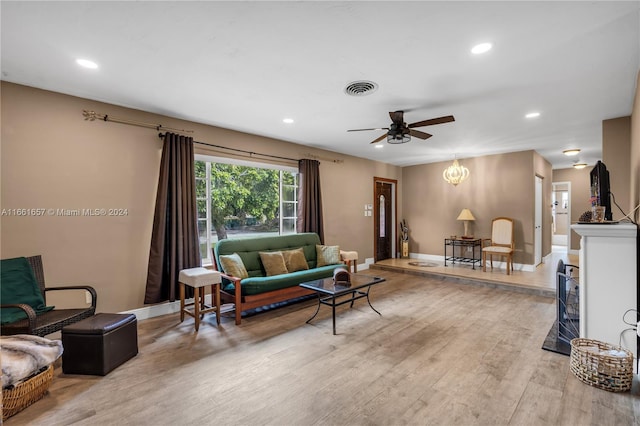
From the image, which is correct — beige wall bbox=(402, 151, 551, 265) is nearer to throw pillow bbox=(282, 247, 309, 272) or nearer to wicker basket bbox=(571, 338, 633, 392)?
throw pillow bbox=(282, 247, 309, 272)

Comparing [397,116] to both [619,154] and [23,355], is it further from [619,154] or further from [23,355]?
[23,355]

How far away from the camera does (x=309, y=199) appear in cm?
558

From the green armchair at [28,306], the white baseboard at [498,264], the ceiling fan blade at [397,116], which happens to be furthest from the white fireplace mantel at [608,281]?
the green armchair at [28,306]

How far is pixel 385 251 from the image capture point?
7773mm

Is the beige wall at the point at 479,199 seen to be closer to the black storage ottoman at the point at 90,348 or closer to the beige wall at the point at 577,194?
the beige wall at the point at 577,194

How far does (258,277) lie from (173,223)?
1305mm

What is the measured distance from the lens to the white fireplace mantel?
94.0 inches

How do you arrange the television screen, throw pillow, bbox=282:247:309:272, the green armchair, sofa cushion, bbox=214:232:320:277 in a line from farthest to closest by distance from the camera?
throw pillow, bbox=282:247:309:272, sofa cushion, bbox=214:232:320:277, the television screen, the green armchair

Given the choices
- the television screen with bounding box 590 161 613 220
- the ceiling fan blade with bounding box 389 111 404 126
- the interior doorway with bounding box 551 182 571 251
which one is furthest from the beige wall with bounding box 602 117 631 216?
the interior doorway with bounding box 551 182 571 251

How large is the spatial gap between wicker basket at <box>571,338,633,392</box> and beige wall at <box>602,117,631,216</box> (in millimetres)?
2695

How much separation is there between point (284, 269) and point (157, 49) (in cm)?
304

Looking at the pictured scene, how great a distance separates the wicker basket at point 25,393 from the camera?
76.2 inches

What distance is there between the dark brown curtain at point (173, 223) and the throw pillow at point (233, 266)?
1.52 ft

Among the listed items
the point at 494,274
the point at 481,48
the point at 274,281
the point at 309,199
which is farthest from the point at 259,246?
the point at 494,274
